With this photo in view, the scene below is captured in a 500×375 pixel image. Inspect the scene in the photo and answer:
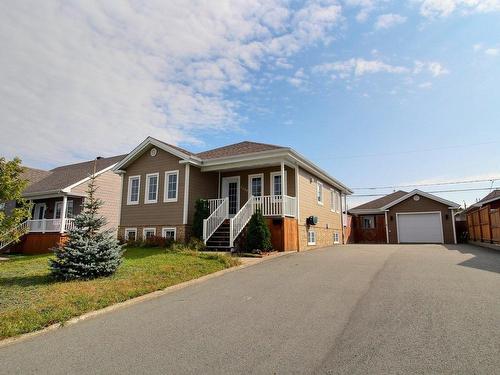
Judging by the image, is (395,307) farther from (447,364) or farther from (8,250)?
(8,250)

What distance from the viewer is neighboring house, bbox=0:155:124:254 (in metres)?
21.1

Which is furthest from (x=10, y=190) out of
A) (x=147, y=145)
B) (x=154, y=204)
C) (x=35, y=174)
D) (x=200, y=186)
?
(x=35, y=174)

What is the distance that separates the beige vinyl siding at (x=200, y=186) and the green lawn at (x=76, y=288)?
5.02m

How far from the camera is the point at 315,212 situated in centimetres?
1825

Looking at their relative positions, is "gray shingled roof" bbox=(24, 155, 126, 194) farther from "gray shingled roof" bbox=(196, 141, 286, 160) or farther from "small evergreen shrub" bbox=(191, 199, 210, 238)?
"small evergreen shrub" bbox=(191, 199, 210, 238)

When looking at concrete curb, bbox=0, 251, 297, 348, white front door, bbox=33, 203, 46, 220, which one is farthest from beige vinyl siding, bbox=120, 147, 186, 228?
white front door, bbox=33, 203, 46, 220

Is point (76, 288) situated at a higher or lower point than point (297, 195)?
lower

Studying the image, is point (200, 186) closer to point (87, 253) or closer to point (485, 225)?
point (87, 253)

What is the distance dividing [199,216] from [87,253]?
666 cm

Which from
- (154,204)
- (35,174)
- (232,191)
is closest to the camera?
(154,204)

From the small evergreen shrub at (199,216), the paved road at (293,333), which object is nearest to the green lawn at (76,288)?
the paved road at (293,333)

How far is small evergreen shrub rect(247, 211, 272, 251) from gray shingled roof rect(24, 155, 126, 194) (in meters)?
14.2

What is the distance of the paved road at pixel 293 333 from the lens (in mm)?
3824

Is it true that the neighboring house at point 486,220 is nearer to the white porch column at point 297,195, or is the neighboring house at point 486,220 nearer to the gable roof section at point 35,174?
the white porch column at point 297,195
